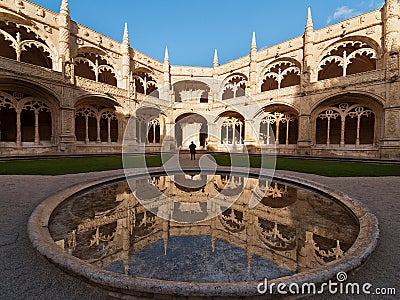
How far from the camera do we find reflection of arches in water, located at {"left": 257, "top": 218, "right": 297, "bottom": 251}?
9.10ft

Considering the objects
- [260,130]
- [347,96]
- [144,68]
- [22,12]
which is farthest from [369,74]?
[22,12]

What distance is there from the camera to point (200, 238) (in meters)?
3.00

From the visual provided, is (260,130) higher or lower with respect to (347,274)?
higher

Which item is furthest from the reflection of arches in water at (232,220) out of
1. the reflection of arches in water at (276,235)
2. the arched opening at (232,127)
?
the arched opening at (232,127)

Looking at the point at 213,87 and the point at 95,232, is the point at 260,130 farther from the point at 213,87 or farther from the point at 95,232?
the point at 95,232

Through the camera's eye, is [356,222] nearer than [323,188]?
Yes

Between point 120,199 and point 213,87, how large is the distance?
911 inches

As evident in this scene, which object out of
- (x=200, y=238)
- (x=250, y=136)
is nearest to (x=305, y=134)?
(x=250, y=136)

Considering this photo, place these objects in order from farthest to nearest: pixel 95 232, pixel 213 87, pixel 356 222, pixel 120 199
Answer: pixel 213 87 → pixel 120 199 → pixel 356 222 → pixel 95 232

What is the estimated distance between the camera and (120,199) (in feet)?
15.9

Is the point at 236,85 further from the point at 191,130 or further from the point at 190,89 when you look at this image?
the point at 191,130

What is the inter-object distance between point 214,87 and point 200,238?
2456 cm

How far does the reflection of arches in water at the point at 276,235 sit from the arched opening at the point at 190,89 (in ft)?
78.8

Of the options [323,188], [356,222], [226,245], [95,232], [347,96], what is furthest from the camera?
[347,96]
